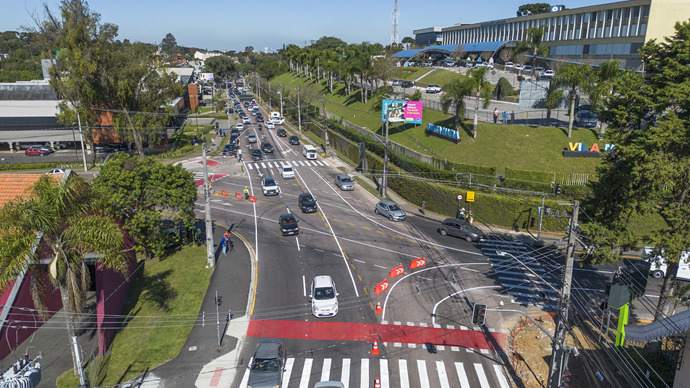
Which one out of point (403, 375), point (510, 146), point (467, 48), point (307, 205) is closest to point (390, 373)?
point (403, 375)

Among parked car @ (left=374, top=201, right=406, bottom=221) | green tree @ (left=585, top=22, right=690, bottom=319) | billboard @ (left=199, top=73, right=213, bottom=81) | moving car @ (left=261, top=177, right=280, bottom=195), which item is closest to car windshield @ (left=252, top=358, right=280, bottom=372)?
green tree @ (left=585, top=22, right=690, bottom=319)

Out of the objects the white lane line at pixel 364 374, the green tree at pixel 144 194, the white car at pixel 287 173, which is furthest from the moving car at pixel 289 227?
the white car at pixel 287 173

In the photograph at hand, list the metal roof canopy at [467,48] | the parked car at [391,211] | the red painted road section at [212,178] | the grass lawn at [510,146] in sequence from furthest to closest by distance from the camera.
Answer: the metal roof canopy at [467,48], the red painted road section at [212,178], the grass lawn at [510,146], the parked car at [391,211]

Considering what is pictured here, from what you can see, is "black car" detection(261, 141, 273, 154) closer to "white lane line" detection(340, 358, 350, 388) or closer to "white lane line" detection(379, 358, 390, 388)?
"white lane line" detection(340, 358, 350, 388)

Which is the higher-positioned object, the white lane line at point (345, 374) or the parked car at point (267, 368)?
the parked car at point (267, 368)

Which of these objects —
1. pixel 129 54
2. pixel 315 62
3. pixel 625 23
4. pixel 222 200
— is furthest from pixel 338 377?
pixel 315 62

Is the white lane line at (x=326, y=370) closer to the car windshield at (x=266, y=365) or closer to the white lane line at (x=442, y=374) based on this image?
the car windshield at (x=266, y=365)

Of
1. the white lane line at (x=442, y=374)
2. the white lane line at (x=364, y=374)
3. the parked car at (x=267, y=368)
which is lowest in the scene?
the white lane line at (x=442, y=374)
